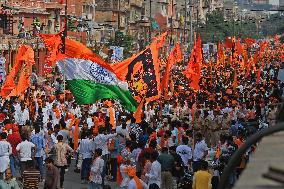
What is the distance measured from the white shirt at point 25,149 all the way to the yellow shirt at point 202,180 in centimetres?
458

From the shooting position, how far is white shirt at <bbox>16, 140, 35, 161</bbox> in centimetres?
1527

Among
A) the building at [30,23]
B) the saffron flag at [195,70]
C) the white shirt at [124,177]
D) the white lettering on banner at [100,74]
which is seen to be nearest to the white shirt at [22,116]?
the white lettering on banner at [100,74]

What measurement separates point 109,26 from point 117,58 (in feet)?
139

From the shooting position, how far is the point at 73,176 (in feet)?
58.5

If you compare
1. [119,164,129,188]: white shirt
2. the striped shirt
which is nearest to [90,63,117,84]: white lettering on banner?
the striped shirt

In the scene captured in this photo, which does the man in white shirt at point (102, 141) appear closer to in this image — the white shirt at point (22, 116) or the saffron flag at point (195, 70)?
the white shirt at point (22, 116)

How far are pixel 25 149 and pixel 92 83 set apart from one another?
139 inches

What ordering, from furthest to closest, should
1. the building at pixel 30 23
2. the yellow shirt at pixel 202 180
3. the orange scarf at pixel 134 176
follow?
the building at pixel 30 23 < the orange scarf at pixel 134 176 < the yellow shirt at pixel 202 180

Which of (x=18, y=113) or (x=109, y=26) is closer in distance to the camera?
(x=18, y=113)

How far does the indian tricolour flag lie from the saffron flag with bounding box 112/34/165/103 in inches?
40.7

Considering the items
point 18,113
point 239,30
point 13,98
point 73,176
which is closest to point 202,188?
point 73,176

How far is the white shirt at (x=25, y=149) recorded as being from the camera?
1527cm

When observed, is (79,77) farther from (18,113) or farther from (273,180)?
(273,180)

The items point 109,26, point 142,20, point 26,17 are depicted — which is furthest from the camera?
point 142,20
